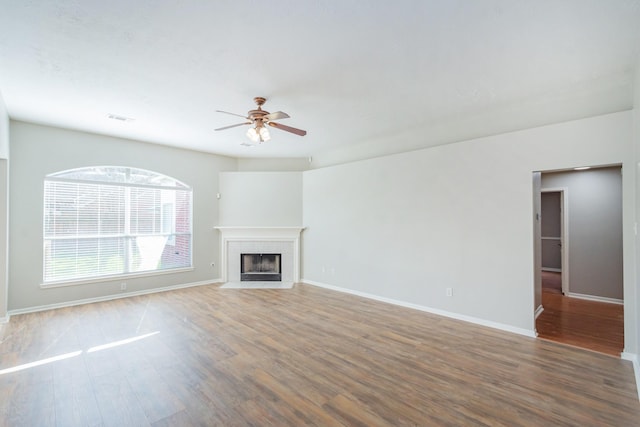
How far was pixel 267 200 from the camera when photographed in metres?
6.51

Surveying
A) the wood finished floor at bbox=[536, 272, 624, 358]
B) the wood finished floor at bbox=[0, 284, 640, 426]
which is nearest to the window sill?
the wood finished floor at bbox=[0, 284, 640, 426]

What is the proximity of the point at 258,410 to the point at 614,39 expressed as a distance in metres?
4.07

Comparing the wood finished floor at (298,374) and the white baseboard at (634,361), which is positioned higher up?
the white baseboard at (634,361)

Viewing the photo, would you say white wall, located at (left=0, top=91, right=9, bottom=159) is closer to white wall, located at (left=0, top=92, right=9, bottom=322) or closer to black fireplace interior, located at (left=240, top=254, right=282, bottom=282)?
white wall, located at (left=0, top=92, right=9, bottom=322)

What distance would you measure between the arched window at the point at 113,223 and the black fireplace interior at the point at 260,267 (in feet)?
3.97

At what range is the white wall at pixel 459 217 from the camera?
11.0 feet

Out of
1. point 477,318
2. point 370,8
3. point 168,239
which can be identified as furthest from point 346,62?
point 168,239

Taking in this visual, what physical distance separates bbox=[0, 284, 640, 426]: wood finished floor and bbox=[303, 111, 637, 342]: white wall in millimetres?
521

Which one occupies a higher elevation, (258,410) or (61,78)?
(61,78)

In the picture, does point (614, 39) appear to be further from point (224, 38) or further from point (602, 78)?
point (224, 38)

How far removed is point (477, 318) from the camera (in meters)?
3.95

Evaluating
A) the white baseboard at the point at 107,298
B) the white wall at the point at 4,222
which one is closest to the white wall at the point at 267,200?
the white baseboard at the point at 107,298

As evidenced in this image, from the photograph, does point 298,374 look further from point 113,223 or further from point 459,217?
point 113,223

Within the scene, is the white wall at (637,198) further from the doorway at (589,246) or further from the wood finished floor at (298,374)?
the doorway at (589,246)
